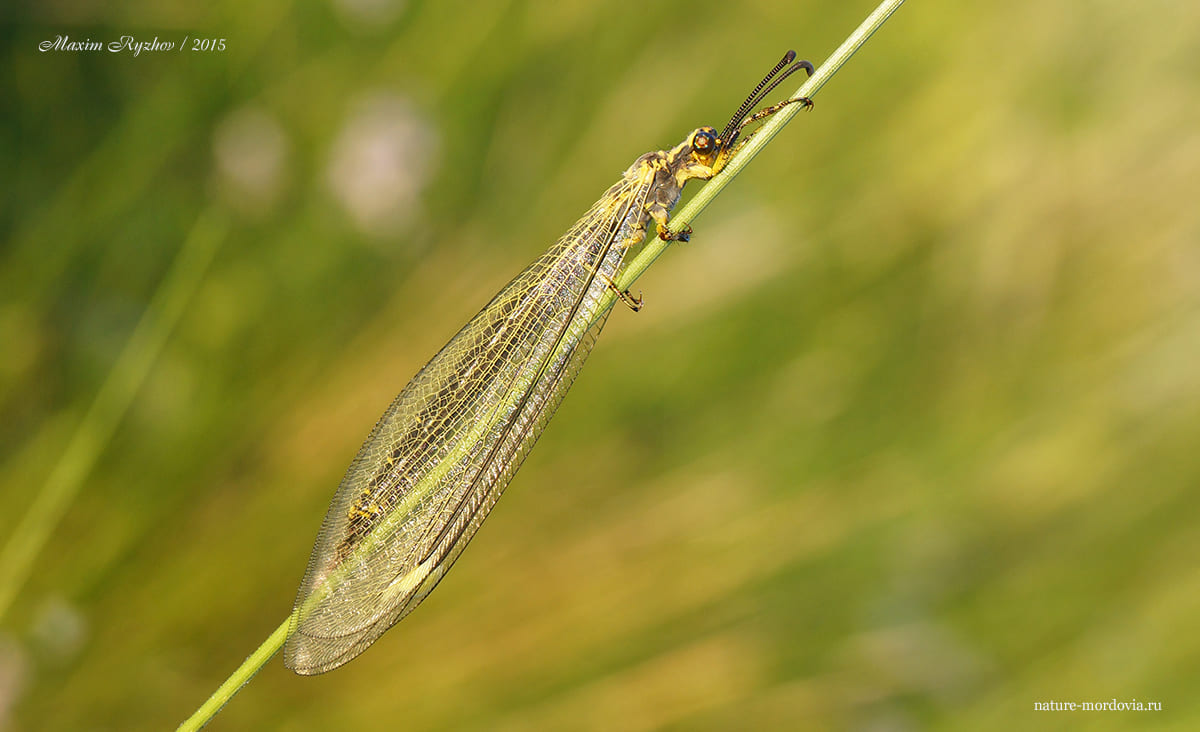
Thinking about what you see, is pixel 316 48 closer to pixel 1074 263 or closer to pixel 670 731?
pixel 670 731

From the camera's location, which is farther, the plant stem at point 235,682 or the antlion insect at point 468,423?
the antlion insect at point 468,423

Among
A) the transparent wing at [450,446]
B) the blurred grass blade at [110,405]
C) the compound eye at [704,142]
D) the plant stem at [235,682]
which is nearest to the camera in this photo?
the plant stem at [235,682]

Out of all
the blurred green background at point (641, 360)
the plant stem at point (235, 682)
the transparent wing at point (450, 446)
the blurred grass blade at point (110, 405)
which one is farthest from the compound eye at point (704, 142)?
the blurred grass blade at point (110, 405)

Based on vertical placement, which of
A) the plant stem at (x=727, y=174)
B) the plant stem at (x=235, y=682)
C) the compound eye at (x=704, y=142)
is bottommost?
the plant stem at (x=235, y=682)

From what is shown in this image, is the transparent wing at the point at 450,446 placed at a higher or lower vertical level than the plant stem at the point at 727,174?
lower

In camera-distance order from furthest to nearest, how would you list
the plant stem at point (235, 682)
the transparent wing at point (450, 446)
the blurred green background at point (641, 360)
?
the blurred green background at point (641, 360) < the transparent wing at point (450, 446) < the plant stem at point (235, 682)

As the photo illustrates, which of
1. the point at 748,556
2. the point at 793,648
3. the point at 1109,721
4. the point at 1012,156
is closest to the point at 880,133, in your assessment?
the point at 1012,156

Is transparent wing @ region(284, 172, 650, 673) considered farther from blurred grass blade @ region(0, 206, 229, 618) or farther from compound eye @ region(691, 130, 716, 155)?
blurred grass blade @ region(0, 206, 229, 618)

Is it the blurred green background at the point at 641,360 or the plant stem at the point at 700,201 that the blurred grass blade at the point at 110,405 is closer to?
the blurred green background at the point at 641,360
